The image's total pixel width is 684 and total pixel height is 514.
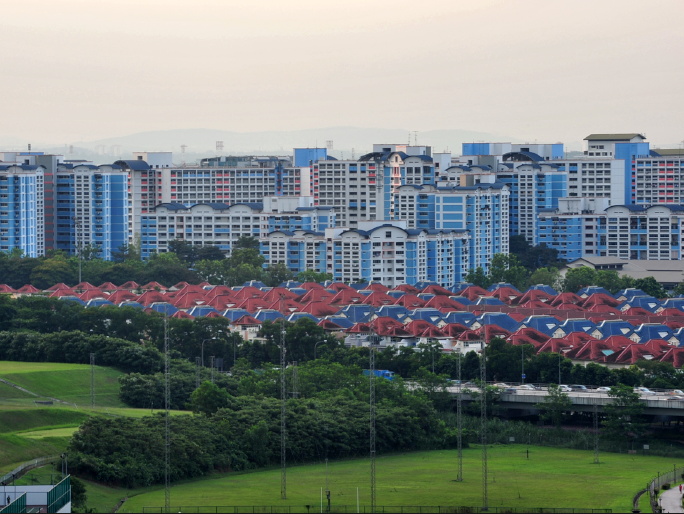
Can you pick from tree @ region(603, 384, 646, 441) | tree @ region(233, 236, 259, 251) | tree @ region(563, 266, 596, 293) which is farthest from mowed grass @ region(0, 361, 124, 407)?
tree @ region(233, 236, 259, 251)

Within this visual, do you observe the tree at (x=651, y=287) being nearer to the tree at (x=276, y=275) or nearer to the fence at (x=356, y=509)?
the tree at (x=276, y=275)

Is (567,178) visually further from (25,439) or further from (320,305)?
(25,439)

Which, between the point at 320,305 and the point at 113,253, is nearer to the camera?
the point at 320,305

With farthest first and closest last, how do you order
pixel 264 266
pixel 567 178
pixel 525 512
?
pixel 567 178
pixel 264 266
pixel 525 512

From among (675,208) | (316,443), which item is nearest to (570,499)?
(316,443)

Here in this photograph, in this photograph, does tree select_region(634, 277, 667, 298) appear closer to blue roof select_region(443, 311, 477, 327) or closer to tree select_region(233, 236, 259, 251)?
blue roof select_region(443, 311, 477, 327)

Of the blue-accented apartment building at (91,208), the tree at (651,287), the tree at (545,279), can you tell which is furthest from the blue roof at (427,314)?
the blue-accented apartment building at (91,208)

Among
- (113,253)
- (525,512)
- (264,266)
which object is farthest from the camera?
(113,253)
